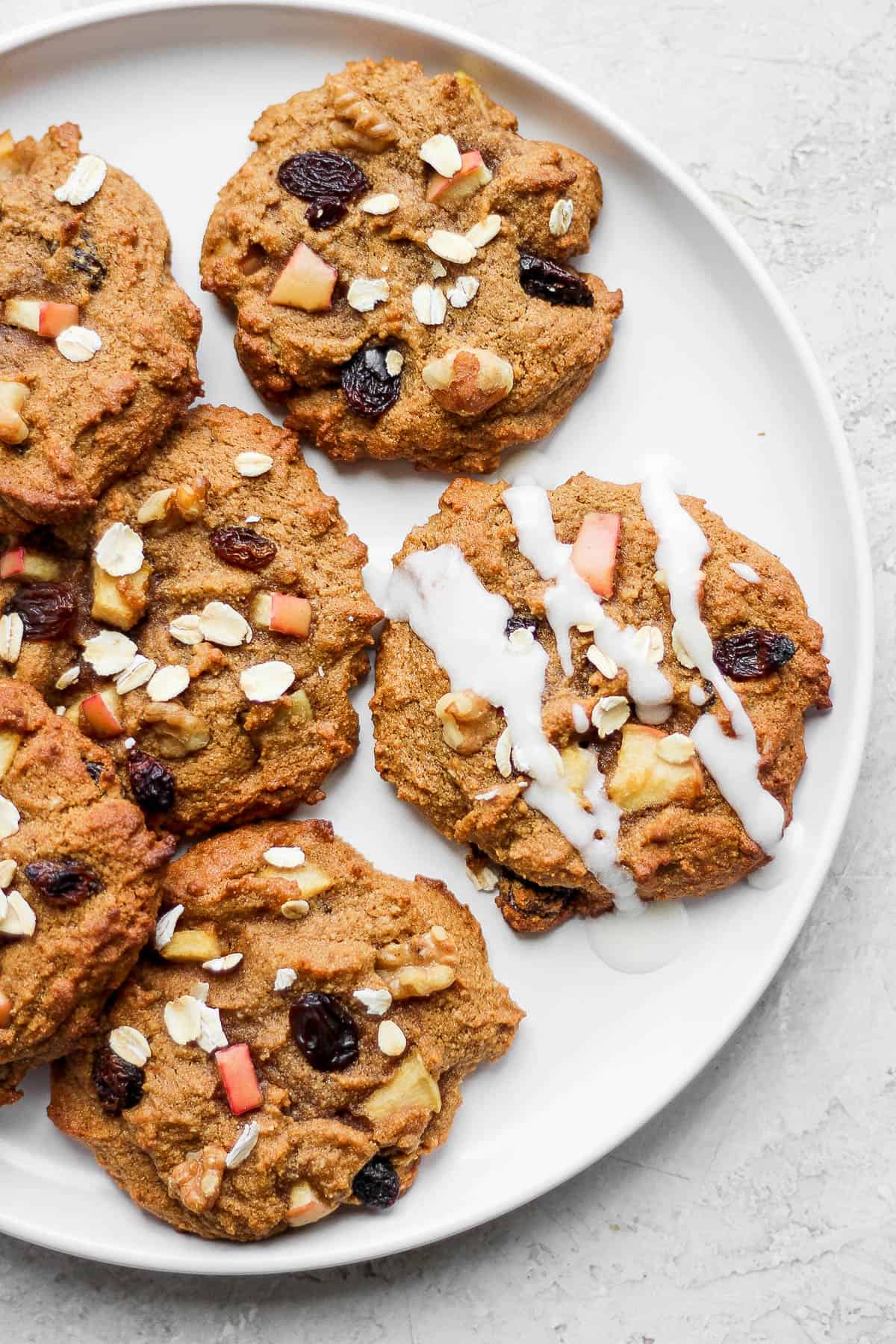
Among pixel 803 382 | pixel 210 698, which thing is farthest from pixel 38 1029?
pixel 803 382

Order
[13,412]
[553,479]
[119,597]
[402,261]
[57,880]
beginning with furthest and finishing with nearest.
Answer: [553,479]
[402,261]
[119,597]
[13,412]
[57,880]

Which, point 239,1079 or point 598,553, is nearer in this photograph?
point 239,1079

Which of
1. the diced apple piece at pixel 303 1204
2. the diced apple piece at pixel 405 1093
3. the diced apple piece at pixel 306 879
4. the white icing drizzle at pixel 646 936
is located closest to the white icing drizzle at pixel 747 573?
the white icing drizzle at pixel 646 936

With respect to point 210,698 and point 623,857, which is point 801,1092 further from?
point 210,698

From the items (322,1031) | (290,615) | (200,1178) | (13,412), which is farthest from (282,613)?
(200,1178)

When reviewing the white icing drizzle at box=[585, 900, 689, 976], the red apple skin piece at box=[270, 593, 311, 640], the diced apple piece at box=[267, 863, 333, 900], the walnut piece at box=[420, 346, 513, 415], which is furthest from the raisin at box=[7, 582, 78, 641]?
the white icing drizzle at box=[585, 900, 689, 976]

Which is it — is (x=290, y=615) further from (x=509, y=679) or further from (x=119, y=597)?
(x=509, y=679)

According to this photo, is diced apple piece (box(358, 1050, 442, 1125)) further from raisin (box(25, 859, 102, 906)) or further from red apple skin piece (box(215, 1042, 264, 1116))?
raisin (box(25, 859, 102, 906))
